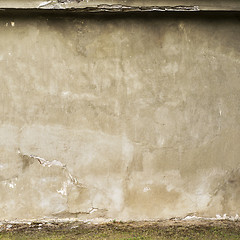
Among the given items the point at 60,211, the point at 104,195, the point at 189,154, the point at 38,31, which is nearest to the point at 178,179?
the point at 189,154

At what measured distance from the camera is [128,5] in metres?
2.09

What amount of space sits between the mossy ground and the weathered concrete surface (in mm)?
84

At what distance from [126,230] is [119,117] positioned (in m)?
0.92

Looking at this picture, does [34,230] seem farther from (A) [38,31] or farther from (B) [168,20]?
(B) [168,20]

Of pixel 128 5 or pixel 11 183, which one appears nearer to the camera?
pixel 128 5

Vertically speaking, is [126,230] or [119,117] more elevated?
[119,117]

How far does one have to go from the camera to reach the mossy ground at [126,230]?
2141 mm

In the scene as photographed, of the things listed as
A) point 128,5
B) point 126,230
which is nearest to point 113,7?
point 128,5

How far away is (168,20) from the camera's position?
7.31 ft

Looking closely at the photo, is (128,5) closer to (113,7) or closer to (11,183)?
(113,7)

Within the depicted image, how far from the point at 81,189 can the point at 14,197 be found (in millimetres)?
561

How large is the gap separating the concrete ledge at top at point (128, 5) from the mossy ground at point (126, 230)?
1.73 meters

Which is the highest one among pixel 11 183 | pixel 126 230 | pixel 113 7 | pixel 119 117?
pixel 113 7

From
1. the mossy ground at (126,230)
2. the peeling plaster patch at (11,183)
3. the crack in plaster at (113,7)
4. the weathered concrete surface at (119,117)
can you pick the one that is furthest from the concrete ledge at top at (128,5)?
the mossy ground at (126,230)
